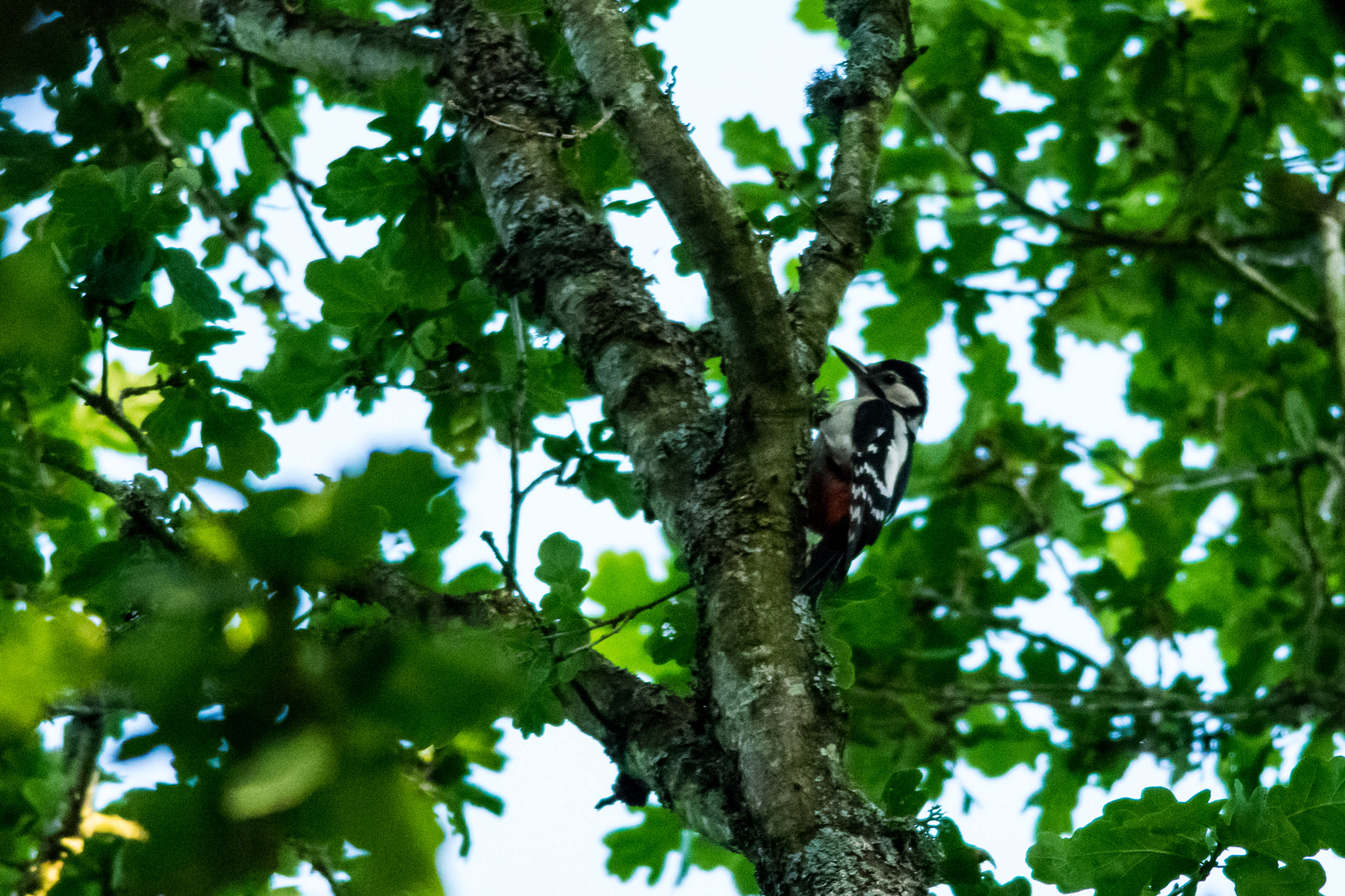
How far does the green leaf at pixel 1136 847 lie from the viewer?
5.84 feet

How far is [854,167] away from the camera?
2.70 metres

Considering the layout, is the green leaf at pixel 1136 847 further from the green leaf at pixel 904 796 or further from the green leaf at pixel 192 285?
the green leaf at pixel 192 285

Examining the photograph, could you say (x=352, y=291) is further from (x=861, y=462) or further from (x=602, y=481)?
(x=861, y=462)

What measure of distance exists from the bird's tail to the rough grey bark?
2.52 ft

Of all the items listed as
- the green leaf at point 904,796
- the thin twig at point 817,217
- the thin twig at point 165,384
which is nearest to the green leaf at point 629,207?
the thin twig at point 817,217

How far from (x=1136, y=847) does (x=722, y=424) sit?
1.03m

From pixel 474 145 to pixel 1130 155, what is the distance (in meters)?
4.63

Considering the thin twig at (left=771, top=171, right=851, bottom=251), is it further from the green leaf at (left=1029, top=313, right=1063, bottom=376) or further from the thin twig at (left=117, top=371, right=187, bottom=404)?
the green leaf at (left=1029, top=313, right=1063, bottom=376)

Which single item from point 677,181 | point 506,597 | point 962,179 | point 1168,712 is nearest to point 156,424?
point 506,597

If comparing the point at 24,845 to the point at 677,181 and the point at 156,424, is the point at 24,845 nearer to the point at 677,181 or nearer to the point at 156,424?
the point at 156,424

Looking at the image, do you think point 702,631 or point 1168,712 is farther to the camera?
point 1168,712

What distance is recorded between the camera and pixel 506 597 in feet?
8.60

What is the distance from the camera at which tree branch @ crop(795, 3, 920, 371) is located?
8.24ft

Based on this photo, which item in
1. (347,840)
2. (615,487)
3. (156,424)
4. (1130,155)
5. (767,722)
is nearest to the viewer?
(347,840)
